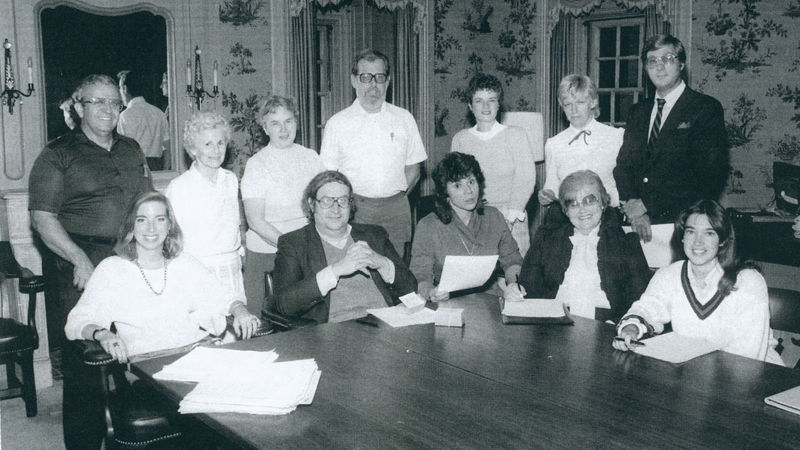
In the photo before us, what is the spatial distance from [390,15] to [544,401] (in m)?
4.97

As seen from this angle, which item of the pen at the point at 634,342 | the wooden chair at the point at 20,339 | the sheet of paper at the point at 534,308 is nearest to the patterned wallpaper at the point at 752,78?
the sheet of paper at the point at 534,308

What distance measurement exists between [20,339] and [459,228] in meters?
2.17

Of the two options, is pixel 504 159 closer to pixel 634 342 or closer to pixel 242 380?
pixel 634 342

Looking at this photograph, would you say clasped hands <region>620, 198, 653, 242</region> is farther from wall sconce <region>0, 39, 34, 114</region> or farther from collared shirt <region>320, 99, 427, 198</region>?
wall sconce <region>0, 39, 34, 114</region>

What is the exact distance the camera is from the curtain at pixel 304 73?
5496mm

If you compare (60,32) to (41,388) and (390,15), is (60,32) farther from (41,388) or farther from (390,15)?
(390,15)

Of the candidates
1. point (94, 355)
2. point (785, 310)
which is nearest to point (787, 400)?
point (785, 310)

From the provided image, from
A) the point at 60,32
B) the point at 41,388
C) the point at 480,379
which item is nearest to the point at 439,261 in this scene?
the point at 480,379

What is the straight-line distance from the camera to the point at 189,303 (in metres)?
2.87

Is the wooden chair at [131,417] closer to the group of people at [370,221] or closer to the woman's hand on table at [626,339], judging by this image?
the group of people at [370,221]

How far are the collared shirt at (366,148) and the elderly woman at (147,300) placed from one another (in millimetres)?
1345

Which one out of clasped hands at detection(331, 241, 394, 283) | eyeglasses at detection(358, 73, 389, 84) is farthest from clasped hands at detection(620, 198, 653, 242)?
eyeglasses at detection(358, 73, 389, 84)

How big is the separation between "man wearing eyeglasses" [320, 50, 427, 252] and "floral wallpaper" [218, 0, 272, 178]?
1455mm

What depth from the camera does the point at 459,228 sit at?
361 cm
